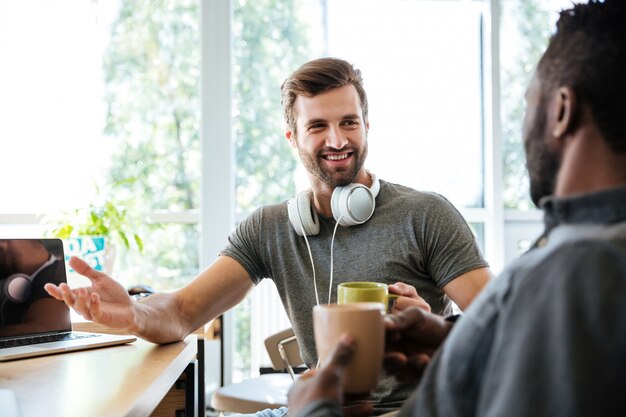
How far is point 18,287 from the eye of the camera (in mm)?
1553

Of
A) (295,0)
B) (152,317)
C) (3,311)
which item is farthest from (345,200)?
(295,0)

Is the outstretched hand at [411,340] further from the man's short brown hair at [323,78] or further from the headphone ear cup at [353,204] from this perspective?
the man's short brown hair at [323,78]

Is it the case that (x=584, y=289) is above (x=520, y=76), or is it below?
below

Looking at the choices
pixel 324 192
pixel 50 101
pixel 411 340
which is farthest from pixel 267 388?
pixel 50 101

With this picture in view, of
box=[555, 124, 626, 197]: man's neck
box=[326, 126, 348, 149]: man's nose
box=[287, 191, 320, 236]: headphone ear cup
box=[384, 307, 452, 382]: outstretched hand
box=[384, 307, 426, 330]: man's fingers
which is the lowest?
box=[384, 307, 452, 382]: outstretched hand

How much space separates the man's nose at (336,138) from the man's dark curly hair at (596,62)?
1.05 meters

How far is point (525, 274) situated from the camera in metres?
0.70

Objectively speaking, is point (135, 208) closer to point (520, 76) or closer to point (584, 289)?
point (520, 76)

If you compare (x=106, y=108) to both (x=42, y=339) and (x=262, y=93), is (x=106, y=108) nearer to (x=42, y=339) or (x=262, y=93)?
(x=262, y=93)

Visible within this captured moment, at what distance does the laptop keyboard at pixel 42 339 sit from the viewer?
4.88ft

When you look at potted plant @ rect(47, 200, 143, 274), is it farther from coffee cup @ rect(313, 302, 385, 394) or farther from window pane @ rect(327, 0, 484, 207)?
coffee cup @ rect(313, 302, 385, 394)

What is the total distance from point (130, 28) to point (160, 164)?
29.0 inches

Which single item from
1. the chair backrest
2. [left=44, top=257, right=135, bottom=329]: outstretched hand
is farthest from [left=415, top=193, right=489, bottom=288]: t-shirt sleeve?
the chair backrest

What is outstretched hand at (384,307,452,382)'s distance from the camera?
1.08 m
